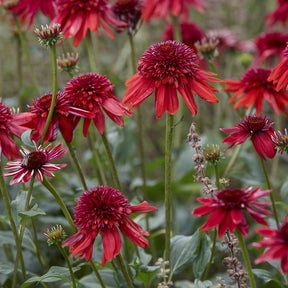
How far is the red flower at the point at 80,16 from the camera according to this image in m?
1.03

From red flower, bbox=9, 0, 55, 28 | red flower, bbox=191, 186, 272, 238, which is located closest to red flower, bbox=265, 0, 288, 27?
red flower, bbox=9, 0, 55, 28

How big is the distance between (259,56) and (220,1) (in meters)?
0.99

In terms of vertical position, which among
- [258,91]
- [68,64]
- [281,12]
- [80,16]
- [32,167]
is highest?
[281,12]

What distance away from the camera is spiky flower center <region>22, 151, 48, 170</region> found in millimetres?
685

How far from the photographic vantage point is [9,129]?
0.75m

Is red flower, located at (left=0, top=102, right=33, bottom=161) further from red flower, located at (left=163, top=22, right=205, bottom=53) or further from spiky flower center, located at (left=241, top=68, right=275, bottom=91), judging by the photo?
red flower, located at (left=163, top=22, right=205, bottom=53)

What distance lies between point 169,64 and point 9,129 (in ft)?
0.97

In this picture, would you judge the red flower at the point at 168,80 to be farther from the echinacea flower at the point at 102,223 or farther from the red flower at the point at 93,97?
the echinacea flower at the point at 102,223

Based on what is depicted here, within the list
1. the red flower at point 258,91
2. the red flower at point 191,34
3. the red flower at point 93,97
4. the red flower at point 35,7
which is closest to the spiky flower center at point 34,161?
the red flower at point 93,97

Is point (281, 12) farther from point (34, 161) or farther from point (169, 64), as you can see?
point (34, 161)

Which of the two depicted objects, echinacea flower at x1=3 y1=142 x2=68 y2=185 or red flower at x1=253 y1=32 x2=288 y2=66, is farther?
red flower at x1=253 y1=32 x2=288 y2=66

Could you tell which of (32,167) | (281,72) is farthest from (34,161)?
(281,72)

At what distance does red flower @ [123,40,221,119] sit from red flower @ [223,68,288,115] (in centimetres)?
21

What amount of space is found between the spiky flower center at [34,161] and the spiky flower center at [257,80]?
523mm
